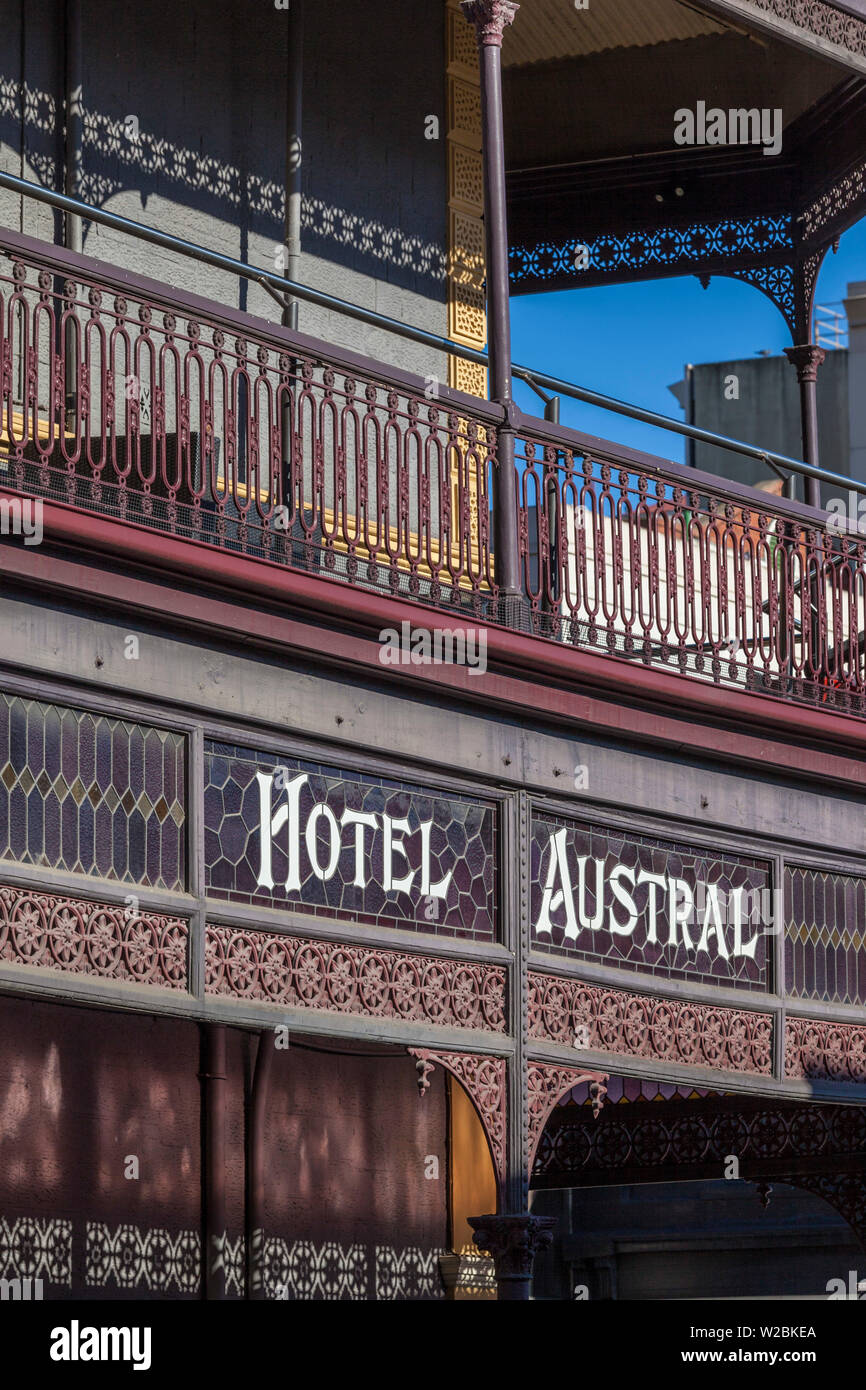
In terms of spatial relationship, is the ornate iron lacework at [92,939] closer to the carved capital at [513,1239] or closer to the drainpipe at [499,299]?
the carved capital at [513,1239]

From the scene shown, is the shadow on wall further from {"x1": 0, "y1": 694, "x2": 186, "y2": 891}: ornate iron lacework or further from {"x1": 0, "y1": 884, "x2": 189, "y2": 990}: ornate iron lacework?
{"x1": 0, "y1": 884, "x2": 189, "y2": 990}: ornate iron lacework

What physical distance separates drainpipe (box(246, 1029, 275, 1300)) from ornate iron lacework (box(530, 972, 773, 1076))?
186 centimetres

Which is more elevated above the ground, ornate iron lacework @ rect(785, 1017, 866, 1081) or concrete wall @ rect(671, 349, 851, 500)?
concrete wall @ rect(671, 349, 851, 500)

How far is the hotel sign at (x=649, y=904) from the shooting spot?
984 cm

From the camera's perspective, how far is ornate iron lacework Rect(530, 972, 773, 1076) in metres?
9.70

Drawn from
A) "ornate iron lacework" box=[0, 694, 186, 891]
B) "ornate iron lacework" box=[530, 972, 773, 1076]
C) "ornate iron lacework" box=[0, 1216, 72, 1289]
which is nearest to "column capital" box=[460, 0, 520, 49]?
Result: "ornate iron lacework" box=[0, 694, 186, 891]

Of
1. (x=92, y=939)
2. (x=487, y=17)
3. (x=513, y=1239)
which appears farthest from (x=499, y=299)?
(x=513, y=1239)

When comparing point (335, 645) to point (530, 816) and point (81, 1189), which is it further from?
point (81, 1189)

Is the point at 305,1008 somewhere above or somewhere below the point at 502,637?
below

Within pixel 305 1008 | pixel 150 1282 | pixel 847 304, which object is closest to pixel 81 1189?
pixel 150 1282

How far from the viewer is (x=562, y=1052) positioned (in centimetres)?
968

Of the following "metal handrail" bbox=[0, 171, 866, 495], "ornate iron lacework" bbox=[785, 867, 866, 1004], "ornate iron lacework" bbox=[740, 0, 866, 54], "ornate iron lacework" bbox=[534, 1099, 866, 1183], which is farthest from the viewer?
"ornate iron lacework" bbox=[534, 1099, 866, 1183]

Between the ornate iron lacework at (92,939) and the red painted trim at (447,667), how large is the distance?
3.34ft

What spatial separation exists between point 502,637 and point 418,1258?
387 centimetres
